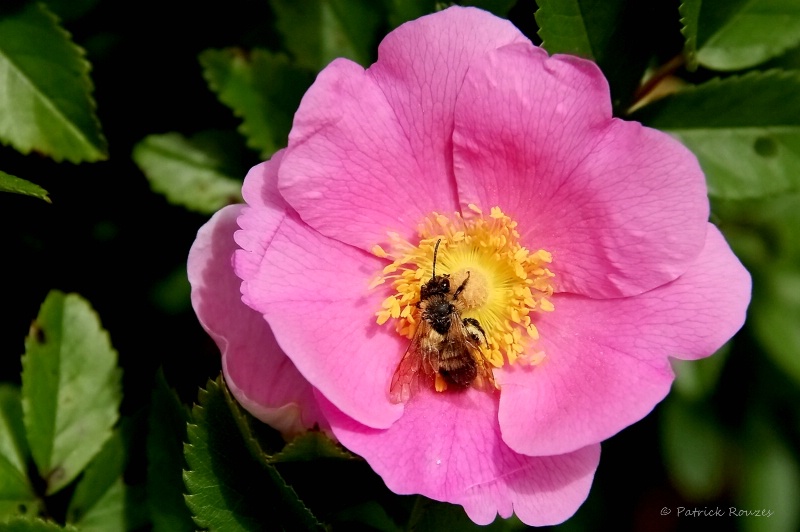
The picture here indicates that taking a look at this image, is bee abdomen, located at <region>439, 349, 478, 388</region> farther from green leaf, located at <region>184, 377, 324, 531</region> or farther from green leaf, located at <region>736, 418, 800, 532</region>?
green leaf, located at <region>736, 418, 800, 532</region>

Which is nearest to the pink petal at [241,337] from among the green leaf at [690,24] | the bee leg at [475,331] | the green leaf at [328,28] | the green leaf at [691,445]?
the bee leg at [475,331]

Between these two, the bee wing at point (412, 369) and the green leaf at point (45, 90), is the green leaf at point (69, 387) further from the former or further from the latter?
the bee wing at point (412, 369)

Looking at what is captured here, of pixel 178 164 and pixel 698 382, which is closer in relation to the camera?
pixel 178 164

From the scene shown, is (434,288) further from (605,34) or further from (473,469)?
(605,34)

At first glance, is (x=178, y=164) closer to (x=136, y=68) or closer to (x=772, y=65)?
(x=136, y=68)

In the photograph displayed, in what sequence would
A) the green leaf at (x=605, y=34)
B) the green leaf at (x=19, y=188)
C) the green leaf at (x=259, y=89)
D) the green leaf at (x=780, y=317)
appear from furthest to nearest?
the green leaf at (x=780, y=317)
the green leaf at (x=259, y=89)
the green leaf at (x=605, y=34)
the green leaf at (x=19, y=188)

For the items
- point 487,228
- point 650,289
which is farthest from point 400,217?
point 650,289
